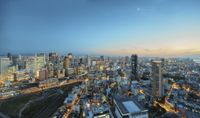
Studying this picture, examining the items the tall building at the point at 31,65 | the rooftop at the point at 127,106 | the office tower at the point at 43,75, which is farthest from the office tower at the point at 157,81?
the tall building at the point at 31,65

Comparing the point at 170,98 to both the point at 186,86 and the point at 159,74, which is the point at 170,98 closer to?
the point at 159,74

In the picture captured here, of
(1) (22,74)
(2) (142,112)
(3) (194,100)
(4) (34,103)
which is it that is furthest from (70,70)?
(2) (142,112)

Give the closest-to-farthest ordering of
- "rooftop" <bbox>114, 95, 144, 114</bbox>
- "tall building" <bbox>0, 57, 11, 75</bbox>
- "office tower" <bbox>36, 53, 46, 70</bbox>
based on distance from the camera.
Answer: "rooftop" <bbox>114, 95, 144, 114</bbox> < "tall building" <bbox>0, 57, 11, 75</bbox> < "office tower" <bbox>36, 53, 46, 70</bbox>

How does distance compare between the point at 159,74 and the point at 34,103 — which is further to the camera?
the point at 159,74

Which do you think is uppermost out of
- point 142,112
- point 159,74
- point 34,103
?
point 159,74

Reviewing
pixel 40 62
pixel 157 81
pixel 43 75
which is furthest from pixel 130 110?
pixel 40 62

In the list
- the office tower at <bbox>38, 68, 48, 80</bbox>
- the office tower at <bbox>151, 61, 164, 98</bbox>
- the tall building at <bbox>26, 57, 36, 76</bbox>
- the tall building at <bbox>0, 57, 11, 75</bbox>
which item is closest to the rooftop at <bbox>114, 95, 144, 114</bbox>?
the office tower at <bbox>151, 61, 164, 98</bbox>

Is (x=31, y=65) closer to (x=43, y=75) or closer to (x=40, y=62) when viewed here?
(x=40, y=62)

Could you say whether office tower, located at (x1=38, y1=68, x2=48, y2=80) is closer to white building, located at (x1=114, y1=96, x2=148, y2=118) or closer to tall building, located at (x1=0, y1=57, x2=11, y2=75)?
tall building, located at (x1=0, y1=57, x2=11, y2=75)

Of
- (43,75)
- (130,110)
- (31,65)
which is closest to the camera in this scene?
(130,110)

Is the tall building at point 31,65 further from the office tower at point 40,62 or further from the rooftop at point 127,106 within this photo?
the rooftop at point 127,106

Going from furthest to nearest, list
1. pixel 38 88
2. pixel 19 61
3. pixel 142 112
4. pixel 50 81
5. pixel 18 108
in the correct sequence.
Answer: pixel 19 61 < pixel 50 81 < pixel 38 88 < pixel 18 108 < pixel 142 112
